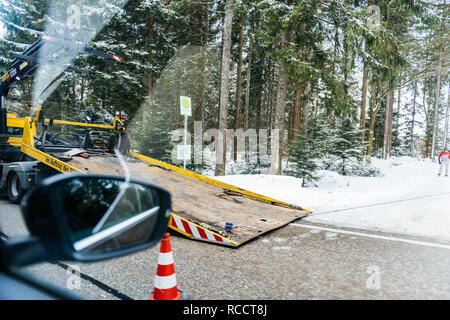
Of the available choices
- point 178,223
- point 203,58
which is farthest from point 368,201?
point 203,58

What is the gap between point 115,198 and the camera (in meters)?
1.36

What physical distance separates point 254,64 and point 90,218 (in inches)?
1099

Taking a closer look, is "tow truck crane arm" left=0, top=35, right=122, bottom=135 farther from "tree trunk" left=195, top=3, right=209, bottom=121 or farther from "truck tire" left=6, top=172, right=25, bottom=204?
"tree trunk" left=195, top=3, right=209, bottom=121

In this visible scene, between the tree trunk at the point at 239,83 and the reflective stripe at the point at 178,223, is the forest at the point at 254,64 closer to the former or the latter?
the tree trunk at the point at 239,83

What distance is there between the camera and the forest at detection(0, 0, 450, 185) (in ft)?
37.2

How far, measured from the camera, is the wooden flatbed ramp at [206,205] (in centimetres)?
470

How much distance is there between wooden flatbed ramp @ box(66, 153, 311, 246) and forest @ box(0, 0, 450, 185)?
13.6 ft

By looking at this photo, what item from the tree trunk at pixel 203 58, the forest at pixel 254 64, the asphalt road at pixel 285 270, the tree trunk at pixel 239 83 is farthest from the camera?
the tree trunk at pixel 239 83

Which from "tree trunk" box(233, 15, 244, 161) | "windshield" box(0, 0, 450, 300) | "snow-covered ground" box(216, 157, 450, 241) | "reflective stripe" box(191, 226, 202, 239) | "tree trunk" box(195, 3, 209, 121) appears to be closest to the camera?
"windshield" box(0, 0, 450, 300)

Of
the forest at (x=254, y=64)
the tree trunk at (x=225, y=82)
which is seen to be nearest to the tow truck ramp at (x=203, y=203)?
the forest at (x=254, y=64)

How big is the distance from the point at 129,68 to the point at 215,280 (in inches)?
724

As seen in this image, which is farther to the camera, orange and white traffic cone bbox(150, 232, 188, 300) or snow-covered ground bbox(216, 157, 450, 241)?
snow-covered ground bbox(216, 157, 450, 241)

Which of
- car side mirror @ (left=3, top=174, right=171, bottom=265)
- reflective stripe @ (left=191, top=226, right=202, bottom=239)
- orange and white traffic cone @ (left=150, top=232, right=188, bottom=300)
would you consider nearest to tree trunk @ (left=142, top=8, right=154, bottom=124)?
reflective stripe @ (left=191, top=226, right=202, bottom=239)

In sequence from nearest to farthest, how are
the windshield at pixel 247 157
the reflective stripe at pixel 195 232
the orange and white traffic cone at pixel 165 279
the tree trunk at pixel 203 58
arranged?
1. the orange and white traffic cone at pixel 165 279
2. the windshield at pixel 247 157
3. the reflective stripe at pixel 195 232
4. the tree trunk at pixel 203 58
